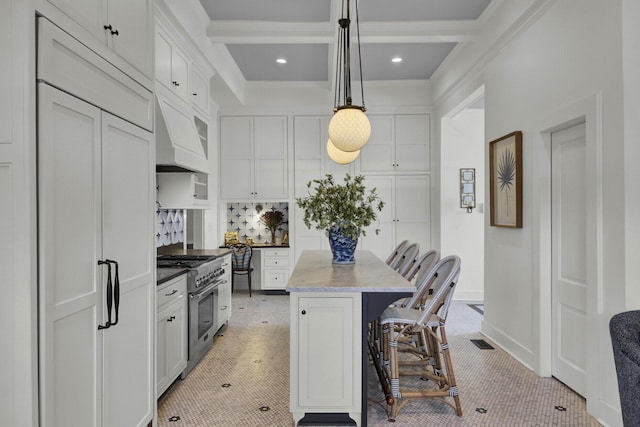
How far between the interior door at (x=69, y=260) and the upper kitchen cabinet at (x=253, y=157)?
4731mm

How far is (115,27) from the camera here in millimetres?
1884

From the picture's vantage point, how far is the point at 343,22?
128 inches

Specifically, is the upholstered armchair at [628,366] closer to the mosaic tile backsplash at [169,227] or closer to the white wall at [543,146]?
the white wall at [543,146]

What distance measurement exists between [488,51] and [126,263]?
157 inches

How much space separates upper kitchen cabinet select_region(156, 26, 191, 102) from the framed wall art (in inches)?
120

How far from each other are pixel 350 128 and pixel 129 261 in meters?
1.84

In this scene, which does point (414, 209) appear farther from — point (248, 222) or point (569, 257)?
point (569, 257)

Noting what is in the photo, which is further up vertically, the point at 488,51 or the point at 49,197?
the point at 488,51

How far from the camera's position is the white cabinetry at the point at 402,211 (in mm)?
6418

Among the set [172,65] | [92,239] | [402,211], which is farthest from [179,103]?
[402,211]

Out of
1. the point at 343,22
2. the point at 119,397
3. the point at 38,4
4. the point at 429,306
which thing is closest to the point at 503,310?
the point at 429,306

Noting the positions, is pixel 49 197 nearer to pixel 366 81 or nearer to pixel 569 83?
pixel 569 83

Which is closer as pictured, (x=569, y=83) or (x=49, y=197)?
(x=49, y=197)

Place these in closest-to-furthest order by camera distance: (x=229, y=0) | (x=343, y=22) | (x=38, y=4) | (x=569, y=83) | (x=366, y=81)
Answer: (x=38, y=4) → (x=569, y=83) → (x=343, y=22) → (x=229, y=0) → (x=366, y=81)
